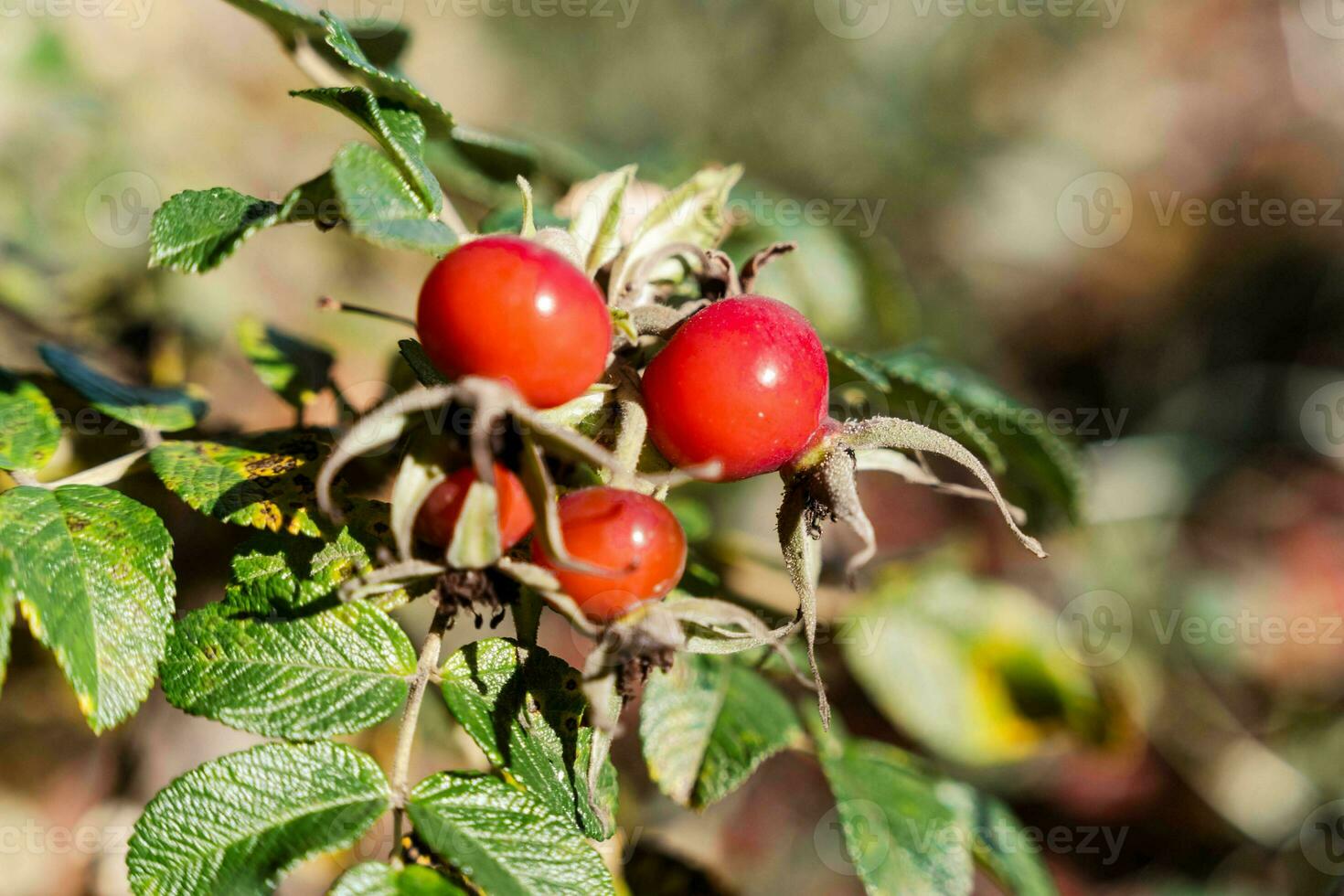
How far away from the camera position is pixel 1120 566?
160 inches

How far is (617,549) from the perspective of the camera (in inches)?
39.8

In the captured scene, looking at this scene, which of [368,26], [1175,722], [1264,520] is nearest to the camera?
[368,26]

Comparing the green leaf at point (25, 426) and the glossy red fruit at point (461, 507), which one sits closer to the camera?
the glossy red fruit at point (461, 507)

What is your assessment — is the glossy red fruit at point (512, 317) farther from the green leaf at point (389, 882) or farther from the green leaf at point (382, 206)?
the green leaf at point (389, 882)

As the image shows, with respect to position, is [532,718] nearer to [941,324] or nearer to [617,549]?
[617,549]

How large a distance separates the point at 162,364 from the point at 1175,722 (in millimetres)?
3792

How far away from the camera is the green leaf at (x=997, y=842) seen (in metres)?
1.82

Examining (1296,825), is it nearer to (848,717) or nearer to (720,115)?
(848,717)

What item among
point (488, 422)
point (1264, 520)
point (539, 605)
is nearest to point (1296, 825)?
point (1264, 520)

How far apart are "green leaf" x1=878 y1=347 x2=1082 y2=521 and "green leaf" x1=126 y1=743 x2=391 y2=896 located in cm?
101
